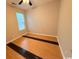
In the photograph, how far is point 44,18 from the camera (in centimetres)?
760

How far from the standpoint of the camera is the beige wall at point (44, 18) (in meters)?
6.72

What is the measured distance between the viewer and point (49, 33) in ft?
24.3

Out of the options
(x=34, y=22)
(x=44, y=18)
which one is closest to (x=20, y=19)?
(x=34, y=22)

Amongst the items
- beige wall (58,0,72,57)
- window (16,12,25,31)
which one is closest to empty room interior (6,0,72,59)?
window (16,12,25,31)

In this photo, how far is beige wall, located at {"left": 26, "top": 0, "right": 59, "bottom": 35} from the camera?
6721 mm

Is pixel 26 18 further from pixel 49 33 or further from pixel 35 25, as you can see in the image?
pixel 49 33

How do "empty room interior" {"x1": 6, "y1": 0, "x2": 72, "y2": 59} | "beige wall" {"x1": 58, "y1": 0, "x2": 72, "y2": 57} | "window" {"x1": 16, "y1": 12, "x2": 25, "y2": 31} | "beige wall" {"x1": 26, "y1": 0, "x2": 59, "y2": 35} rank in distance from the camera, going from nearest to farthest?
"beige wall" {"x1": 58, "y1": 0, "x2": 72, "y2": 57}, "empty room interior" {"x1": 6, "y1": 0, "x2": 72, "y2": 59}, "beige wall" {"x1": 26, "y1": 0, "x2": 59, "y2": 35}, "window" {"x1": 16, "y1": 12, "x2": 25, "y2": 31}

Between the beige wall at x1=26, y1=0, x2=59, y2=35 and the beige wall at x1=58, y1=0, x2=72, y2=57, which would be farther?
the beige wall at x1=26, y1=0, x2=59, y2=35

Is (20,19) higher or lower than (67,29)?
higher

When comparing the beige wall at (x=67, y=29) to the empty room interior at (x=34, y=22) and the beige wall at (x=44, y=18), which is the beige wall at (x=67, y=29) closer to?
the empty room interior at (x=34, y=22)

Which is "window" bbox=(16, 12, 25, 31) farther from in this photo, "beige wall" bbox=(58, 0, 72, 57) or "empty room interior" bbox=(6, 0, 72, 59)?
"beige wall" bbox=(58, 0, 72, 57)

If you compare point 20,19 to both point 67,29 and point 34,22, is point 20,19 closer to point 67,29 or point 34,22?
point 34,22
